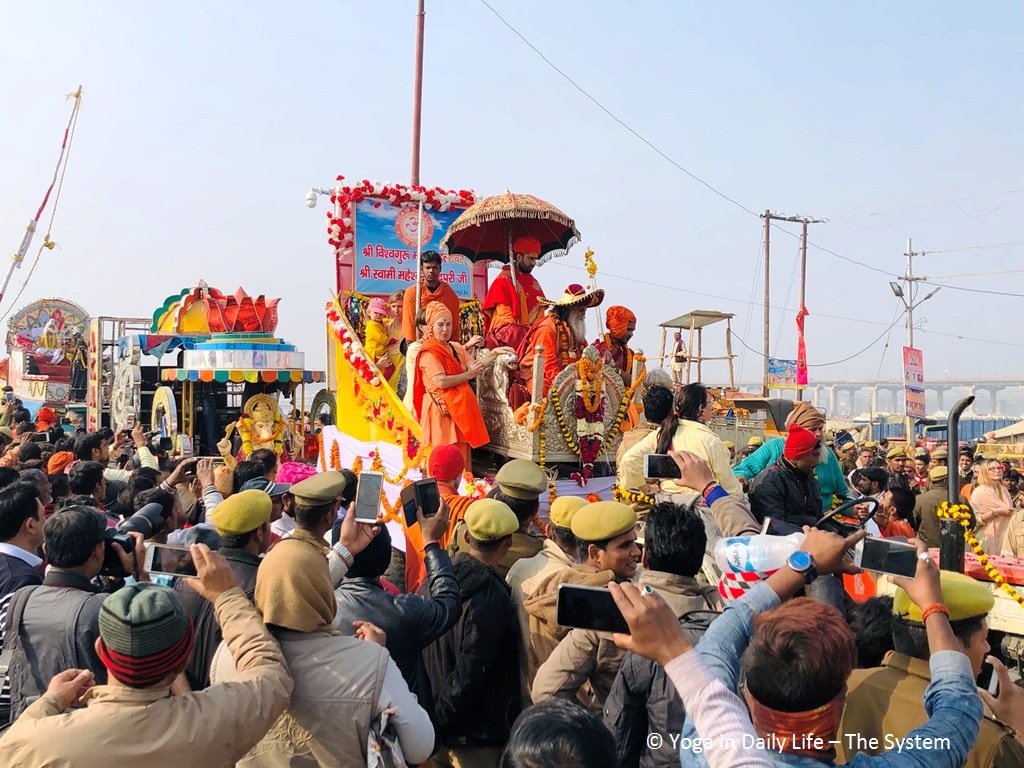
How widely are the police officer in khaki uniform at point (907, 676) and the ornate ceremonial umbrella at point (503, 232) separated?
642cm

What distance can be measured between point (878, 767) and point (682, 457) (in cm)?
163

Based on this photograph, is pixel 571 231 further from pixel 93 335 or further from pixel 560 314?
pixel 93 335

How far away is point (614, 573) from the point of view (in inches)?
112

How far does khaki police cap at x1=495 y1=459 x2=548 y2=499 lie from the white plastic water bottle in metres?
1.68

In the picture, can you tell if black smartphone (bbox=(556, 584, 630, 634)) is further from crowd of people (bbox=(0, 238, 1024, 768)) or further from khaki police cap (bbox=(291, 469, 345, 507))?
khaki police cap (bbox=(291, 469, 345, 507))

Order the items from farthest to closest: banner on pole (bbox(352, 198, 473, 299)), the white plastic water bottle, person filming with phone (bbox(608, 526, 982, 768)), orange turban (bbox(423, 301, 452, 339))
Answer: banner on pole (bbox(352, 198, 473, 299)), orange turban (bbox(423, 301, 452, 339)), the white plastic water bottle, person filming with phone (bbox(608, 526, 982, 768))

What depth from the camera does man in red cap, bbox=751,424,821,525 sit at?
4301 millimetres

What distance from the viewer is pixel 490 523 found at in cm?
321

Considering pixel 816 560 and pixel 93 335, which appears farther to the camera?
pixel 93 335

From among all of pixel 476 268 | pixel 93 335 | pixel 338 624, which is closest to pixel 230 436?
pixel 93 335

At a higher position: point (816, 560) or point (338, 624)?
point (816, 560)

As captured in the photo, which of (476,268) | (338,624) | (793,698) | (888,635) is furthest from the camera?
(476,268)

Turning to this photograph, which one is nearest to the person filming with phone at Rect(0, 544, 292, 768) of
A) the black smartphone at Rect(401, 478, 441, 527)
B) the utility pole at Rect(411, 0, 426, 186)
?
the black smartphone at Rect(401, 478, 441, 527)

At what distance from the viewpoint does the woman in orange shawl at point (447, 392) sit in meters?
6.95
